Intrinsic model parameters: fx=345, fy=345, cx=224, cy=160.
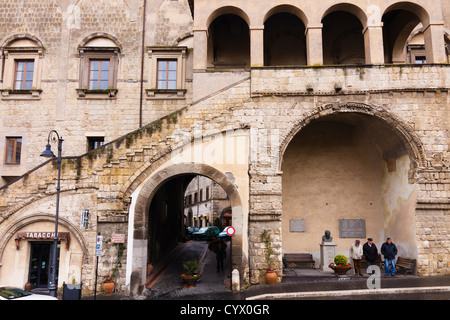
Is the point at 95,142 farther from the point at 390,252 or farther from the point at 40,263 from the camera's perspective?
the point at 390,252

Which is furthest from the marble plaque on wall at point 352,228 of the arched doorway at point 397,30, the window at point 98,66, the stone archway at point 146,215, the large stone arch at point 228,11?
the window at point 98,66

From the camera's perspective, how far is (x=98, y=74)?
17.8 m

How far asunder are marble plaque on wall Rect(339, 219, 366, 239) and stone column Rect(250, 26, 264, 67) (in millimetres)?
7701

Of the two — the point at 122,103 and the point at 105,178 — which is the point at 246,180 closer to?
A: the point at 105,178

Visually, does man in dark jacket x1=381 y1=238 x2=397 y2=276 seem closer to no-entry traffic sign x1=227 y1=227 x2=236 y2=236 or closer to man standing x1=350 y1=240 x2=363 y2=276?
man standing x1=350 y1=240 x2=363 y2=276

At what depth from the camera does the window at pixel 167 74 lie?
58.2 feet

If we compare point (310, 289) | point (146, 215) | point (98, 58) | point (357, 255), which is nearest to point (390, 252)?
point (357, 255)

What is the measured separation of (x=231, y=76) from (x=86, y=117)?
316 inches

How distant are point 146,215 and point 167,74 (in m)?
8.45

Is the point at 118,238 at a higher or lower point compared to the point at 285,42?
lower

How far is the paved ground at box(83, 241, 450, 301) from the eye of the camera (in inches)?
393

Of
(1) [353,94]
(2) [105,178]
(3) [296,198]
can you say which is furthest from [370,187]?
(2) [105,178]

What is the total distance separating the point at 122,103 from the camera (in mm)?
17344

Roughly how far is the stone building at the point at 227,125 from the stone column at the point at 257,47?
69 millimetres
